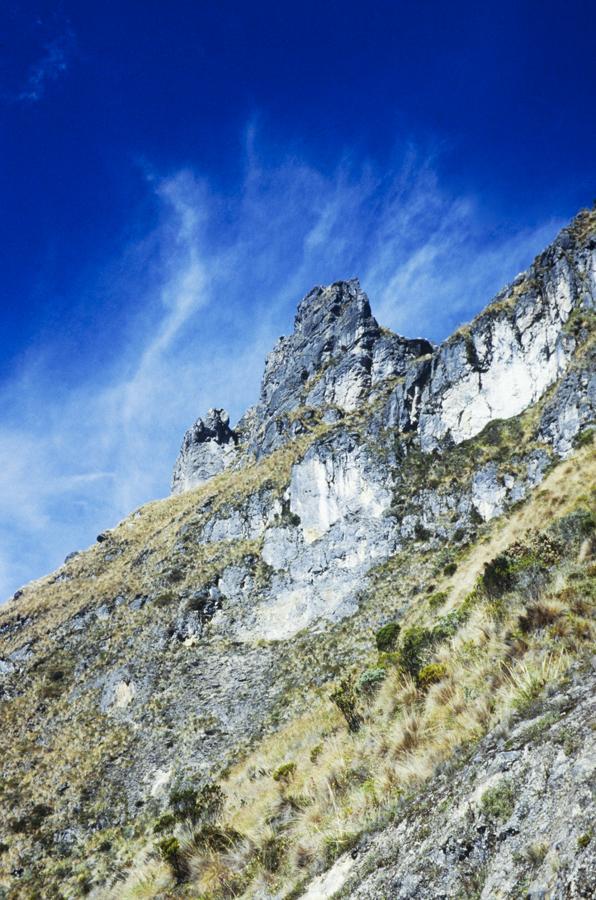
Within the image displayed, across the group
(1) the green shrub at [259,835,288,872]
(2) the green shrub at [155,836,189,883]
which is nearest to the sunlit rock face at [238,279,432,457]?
(2) the green shrub at [155,836,189,883]

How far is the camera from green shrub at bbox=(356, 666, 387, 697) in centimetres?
973

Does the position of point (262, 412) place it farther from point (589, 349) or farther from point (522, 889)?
point (522, 889)

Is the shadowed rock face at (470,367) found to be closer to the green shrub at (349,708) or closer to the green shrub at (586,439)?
the green shrub at (586,439)

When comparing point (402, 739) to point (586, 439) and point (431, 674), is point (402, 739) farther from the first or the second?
point (586, 439)

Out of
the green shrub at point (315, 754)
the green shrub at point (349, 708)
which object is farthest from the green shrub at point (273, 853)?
the green shrub at point (349, 708)

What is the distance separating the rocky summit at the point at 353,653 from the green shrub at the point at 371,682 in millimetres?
98

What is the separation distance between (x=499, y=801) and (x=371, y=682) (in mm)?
7127

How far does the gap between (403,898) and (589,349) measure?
6269cm

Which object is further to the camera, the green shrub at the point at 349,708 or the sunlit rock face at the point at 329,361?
the sunlit rock face at the point at 329,361

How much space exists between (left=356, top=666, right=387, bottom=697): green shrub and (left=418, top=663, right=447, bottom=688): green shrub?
257 cm

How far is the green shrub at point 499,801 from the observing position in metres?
3.23

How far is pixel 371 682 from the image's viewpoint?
9992 mm

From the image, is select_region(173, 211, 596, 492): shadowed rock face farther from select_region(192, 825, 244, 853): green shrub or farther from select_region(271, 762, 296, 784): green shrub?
select_region(192, 825, 244, 853): green shrub

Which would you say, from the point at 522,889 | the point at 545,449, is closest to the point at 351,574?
the point at 545,449
